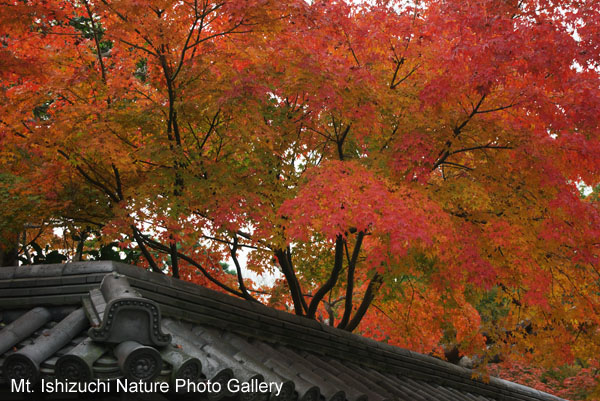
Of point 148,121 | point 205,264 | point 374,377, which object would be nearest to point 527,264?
point 374,377

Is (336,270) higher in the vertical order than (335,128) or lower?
lower

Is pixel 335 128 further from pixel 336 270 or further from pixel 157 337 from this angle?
pixel 157 337

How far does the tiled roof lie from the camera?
344cm

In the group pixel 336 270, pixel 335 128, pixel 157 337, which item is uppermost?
pixel 335 128

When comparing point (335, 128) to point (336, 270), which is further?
point (336, 270)

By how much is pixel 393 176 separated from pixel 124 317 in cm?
525

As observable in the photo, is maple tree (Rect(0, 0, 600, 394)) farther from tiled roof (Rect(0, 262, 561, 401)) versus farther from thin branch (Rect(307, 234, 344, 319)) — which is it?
tiled roof (Rect(0, 262, 561, 401))

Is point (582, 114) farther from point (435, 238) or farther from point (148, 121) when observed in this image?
point (148, 121)

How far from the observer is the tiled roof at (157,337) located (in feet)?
11.3

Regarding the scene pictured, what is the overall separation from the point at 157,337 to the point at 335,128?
5.88 m

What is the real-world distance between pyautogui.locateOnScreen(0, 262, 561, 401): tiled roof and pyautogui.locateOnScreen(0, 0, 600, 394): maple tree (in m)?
1.42

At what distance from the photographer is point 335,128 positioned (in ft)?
28.8

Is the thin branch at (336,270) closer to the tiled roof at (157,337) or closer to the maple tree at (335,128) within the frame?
the maple tree at (335,128)

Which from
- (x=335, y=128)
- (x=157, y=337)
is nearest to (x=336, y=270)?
(x=335, y=128)
